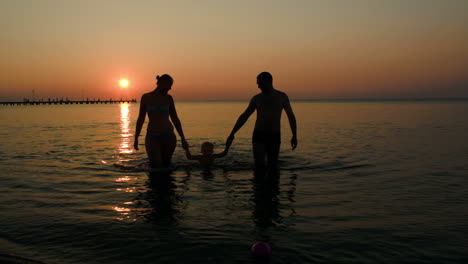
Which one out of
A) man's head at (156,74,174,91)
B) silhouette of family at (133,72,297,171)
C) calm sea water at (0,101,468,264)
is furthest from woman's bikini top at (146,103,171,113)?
calm sea water at (0,101,468,264)

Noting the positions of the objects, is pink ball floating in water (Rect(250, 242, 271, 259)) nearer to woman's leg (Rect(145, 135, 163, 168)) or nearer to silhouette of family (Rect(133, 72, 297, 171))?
silhouette of family (Rect(133, 72, 297, 171))

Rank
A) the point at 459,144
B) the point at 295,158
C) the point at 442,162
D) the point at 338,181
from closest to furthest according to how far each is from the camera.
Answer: the point at 338,181
the point at 442,162
the point at 295,158
the point at 459,144

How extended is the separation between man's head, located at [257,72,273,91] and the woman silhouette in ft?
7.17

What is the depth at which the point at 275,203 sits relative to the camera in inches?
271

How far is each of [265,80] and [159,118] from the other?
2813mm

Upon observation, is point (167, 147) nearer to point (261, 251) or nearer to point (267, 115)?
point (267, 115)

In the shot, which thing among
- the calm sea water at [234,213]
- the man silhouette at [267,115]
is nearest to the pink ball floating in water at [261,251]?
the calm sea water at [234,213]

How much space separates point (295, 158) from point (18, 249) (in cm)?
1051

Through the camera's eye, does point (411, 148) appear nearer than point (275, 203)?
No

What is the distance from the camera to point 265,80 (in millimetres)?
8000

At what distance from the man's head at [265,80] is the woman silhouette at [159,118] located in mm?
2185

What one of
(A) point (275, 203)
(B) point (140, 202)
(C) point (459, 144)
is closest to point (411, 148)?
(C) point (459, 144)

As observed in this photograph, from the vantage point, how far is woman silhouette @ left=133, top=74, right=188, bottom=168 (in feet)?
28.1

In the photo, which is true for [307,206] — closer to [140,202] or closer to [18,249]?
[140,202]
